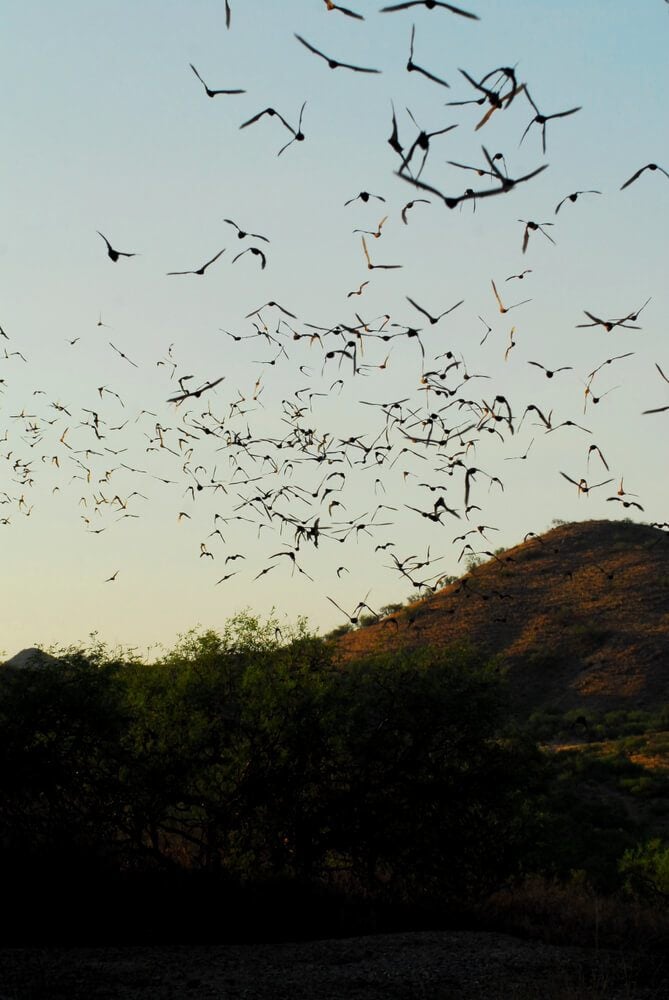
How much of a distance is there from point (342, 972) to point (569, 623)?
240 feet

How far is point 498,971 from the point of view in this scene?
21.0m

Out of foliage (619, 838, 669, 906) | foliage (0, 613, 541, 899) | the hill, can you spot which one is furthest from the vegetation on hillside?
the hill

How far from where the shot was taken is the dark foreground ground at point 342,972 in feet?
62.6

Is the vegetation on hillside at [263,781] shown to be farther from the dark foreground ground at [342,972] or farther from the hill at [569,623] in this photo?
the hill at [569,623]

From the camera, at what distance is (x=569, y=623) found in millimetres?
91125

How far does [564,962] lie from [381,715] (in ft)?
35.9

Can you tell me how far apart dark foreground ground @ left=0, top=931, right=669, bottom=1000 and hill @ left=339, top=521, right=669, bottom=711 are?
45.6 m

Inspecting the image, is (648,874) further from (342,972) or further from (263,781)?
(342,972)

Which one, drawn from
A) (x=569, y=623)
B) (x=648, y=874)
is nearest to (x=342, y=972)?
(x=648, y=874)

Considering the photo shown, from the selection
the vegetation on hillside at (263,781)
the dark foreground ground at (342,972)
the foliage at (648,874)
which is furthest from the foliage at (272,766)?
the foliage at (648,874)

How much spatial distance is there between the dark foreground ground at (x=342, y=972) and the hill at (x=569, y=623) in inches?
1794

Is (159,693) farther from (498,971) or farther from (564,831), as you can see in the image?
(564,831)

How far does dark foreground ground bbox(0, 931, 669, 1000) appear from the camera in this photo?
19094 millimetres

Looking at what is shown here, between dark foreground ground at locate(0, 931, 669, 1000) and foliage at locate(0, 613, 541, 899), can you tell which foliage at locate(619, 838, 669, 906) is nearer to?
foliage at locate(0, 613, 541, 899)
